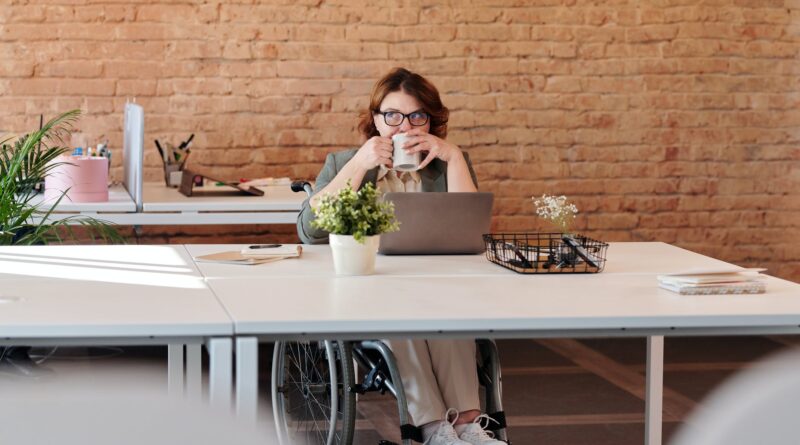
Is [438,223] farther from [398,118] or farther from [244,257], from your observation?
[398,118]

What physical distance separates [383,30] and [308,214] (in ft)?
6.74

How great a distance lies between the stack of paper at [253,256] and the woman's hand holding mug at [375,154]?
410 millimetres

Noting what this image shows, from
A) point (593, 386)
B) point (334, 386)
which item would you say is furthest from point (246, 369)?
point (593, 386)

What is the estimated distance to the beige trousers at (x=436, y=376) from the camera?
2.69m

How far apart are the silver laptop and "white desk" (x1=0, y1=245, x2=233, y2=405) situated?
21.4 inches

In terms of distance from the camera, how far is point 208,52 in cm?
488

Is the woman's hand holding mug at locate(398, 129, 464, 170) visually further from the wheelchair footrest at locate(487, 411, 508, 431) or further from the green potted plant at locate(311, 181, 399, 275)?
the wheelchair footrest at locate(487, 411, 508, 431)

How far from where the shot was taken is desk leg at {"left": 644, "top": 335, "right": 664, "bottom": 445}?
279 cm

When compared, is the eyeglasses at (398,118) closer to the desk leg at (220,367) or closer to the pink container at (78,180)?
the pink container at (78,180)

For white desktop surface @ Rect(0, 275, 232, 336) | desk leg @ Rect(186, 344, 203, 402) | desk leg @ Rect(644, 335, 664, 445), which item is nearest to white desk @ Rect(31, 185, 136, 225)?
desk leg @ Rect(186, 344, 203, 402)

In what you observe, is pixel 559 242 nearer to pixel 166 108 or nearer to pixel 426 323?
pixel 426 323

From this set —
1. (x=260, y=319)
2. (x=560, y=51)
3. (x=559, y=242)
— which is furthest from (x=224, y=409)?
(x=560, y=51)

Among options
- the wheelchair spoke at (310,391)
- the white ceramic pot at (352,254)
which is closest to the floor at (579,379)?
the wheelchair spoke at (310,391)

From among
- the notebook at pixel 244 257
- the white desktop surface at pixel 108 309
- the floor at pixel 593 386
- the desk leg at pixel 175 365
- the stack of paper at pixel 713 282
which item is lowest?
the floor at pixel 593 386
